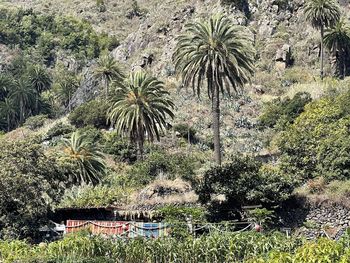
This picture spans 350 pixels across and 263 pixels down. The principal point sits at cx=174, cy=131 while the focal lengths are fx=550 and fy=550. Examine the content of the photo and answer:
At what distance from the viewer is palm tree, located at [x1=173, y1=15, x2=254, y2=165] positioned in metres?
41.7

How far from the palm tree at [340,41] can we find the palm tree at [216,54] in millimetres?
36247

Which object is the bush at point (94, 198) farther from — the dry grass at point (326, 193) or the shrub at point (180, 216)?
the dry grass at point (326, 193)

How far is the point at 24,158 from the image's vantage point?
36406 millimetres

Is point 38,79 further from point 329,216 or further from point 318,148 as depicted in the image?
point 329,216

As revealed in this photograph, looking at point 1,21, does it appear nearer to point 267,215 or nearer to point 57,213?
point 57,213

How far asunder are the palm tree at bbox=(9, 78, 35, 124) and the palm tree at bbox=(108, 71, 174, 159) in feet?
182

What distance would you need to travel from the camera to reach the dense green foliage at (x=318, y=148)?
34906mm

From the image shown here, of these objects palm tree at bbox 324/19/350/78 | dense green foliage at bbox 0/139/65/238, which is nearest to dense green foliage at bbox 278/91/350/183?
dense green foliage at bbox 0/139/65/238

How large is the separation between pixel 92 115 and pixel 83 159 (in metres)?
24.0

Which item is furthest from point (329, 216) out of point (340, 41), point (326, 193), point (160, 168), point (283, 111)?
point (340, 41)

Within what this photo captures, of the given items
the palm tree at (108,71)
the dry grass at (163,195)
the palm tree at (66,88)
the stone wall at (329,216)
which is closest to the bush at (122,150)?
the palm tree at (108,71)

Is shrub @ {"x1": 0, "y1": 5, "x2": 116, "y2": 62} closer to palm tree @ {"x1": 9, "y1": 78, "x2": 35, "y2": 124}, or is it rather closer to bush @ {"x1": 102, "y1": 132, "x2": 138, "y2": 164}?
palm tree @ {"x1": 9, "y1": 78, "x2": 35, "y2": 124}

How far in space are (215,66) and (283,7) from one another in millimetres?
52931

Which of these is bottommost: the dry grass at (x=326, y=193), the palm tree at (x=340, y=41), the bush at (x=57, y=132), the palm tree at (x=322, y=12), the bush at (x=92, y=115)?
the dry grass at (x=326, y=193)
